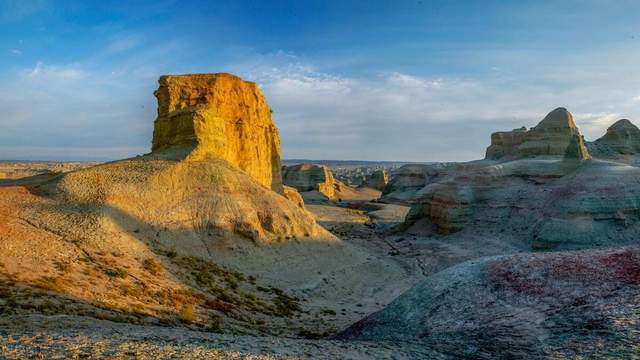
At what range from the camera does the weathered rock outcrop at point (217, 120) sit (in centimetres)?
3472

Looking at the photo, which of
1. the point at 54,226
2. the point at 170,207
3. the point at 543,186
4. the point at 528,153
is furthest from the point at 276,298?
the point at 528,153

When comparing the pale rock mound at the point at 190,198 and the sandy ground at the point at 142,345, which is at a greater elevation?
the pale rock mound at the point at 190,198

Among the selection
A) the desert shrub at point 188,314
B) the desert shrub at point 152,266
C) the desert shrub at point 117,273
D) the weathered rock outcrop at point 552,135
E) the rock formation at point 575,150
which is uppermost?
the weathered rock outcrop at point 552,135

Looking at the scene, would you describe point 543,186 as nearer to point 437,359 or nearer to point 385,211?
point 385,211

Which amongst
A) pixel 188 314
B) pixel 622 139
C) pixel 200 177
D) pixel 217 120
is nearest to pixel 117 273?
pixel 188 314

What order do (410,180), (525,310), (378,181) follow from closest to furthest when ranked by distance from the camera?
1. (525,310)
2. (410,180)
3. (378,181)

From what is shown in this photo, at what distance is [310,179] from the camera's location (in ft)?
325

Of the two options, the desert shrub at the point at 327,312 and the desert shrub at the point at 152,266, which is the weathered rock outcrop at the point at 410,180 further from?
the desert shrub at the point at 152,266

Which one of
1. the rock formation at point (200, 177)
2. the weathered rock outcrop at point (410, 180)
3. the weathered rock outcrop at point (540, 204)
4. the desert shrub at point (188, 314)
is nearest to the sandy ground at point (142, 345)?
the desert shrub at point (188, 314)

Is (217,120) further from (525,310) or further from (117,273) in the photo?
(525,310)

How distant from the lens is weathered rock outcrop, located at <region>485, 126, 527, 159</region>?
83.8 metres

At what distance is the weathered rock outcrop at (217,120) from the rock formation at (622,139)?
191ft

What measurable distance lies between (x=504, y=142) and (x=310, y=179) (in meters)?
39.6

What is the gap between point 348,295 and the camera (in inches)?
1095
